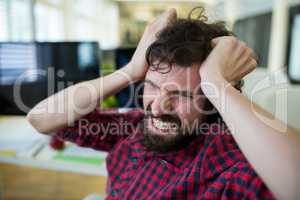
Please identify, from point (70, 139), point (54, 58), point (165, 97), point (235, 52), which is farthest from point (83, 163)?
point (235, 52)

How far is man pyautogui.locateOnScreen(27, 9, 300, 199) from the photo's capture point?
1.56ft

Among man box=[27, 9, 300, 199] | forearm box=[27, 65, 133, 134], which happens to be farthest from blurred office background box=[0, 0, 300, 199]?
forearm box=[27, 65, 133, 134]

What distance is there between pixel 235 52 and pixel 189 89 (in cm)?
14

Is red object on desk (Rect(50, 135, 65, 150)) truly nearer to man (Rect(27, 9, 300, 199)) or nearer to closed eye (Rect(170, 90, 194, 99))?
man (Rect(27, 9, 300, 199))

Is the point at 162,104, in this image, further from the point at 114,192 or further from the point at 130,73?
the point at 114,192

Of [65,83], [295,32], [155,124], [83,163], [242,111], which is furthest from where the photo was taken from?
[295,32]

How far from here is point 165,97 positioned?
27.3 inches

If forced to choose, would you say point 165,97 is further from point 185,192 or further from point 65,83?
point 65,83

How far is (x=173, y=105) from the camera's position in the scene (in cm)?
70

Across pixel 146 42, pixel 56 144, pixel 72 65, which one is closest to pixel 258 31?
pixel 72 65

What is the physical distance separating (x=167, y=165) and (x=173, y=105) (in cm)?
15

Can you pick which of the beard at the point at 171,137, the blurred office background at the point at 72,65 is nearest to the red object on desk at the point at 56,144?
the blurred office background at the point at 72,65

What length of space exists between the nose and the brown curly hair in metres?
0.06

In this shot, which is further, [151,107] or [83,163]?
[83,163]
